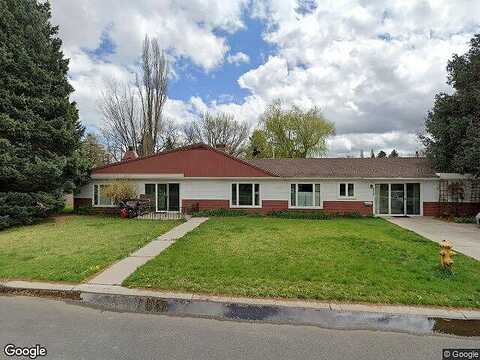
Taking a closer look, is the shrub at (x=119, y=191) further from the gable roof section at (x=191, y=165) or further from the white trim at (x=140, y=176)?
the gable roof section at (x=191, y=165)

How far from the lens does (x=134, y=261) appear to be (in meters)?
8.06

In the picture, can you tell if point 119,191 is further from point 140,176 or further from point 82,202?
point 82,202

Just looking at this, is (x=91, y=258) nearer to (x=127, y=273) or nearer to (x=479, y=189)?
(x=127, y=273)

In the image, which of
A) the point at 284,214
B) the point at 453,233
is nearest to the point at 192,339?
the point at 453,233

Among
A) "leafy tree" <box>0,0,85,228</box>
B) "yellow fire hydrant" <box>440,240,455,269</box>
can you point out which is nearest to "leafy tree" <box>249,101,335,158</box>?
"leafy tree" <box>0,0,85,228</box>

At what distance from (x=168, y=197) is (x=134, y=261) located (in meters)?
11.9

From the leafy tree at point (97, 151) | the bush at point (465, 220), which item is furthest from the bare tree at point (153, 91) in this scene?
the bush at point (465, 220)

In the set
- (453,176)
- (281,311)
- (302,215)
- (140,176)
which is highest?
(140,176)

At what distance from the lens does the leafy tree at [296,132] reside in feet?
133

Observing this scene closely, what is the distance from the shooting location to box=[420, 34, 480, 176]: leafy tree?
1584 centimetres

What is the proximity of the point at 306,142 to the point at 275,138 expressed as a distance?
4060 millimetres

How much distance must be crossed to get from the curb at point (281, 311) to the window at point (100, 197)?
14.2 m

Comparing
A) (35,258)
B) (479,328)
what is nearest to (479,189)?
Answer: (479,328)

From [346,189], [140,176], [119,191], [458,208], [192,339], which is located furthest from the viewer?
[140,176]
